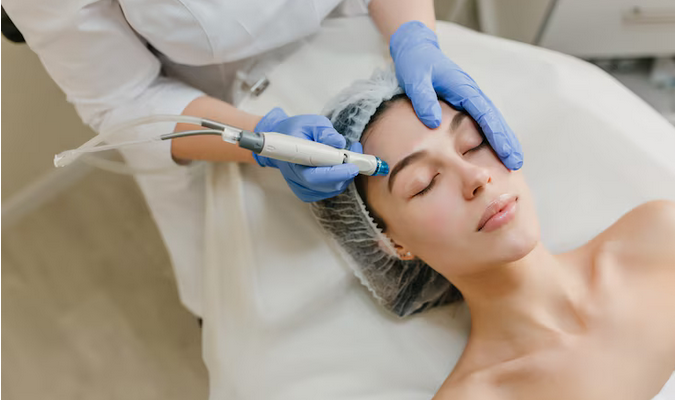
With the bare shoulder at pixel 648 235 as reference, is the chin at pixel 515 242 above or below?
above

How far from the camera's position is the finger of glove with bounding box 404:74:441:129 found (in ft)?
3.14

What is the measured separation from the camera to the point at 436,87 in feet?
3.45

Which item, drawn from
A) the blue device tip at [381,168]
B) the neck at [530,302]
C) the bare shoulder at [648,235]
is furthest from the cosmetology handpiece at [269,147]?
the bare shoulder at [648,235]

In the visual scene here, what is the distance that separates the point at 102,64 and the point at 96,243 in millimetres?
1248

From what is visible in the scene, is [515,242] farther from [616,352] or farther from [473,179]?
[616,352]

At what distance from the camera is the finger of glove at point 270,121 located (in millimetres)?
1078

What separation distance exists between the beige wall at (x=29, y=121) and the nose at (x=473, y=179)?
1508 mm

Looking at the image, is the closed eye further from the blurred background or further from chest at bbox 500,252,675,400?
the blurred background

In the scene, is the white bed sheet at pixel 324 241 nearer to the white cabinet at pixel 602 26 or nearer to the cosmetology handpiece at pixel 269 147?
the cosmetology handpiece at pixel 269 147

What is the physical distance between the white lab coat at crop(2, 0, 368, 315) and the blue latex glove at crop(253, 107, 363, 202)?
8.2 inches

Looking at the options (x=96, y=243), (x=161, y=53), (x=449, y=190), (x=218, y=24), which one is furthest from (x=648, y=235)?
(x=96, y=243)

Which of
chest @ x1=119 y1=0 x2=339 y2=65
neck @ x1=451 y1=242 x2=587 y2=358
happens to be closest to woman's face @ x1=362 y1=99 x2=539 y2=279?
neck @ x1=451 y1=242 x2=587 y2=358

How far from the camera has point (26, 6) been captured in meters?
0.97

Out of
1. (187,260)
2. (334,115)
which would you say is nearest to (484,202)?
(334,115)
